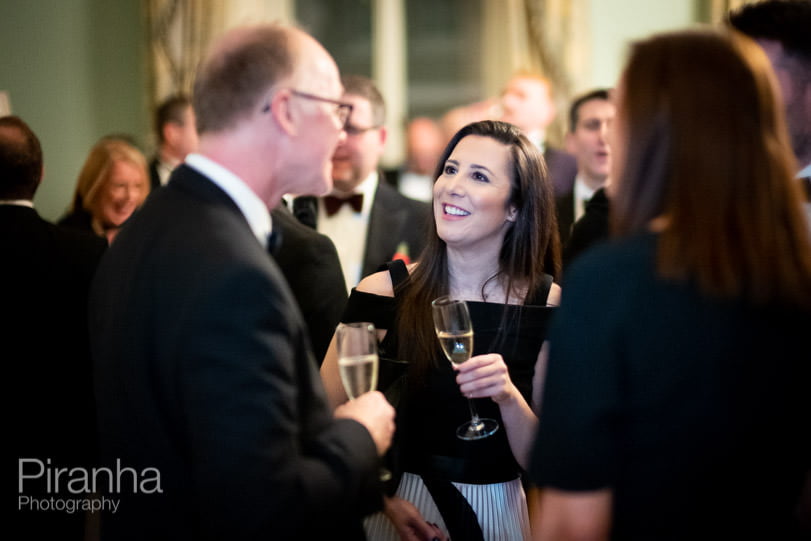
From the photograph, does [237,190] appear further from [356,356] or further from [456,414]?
[456,414]

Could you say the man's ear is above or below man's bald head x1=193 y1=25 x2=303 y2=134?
below

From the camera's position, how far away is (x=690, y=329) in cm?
115

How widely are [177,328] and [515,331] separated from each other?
3.76 ft

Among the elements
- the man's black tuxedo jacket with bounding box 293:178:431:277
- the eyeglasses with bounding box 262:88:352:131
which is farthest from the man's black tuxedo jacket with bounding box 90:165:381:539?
the man's black tuxedo jacket with bounding box 293:178:431:277

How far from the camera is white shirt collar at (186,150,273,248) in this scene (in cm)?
140

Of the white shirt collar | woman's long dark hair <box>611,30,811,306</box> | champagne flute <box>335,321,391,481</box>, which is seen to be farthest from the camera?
champagne flute <box>335,321,391,481</box>

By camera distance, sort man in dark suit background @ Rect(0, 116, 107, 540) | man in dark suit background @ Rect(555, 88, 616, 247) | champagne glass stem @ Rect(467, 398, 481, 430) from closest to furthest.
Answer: champagne glass stem @ Rect(467, 398, 481, 430)
man in dark suit background @ Rect(0, 116, 107, 540)
man in dark suit background @ Rect(555, 88, 616, 247)

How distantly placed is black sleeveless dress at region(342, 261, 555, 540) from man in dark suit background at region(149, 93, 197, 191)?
327cm

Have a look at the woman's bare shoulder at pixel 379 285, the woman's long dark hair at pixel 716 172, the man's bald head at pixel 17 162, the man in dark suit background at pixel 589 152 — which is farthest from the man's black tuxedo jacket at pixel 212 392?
the man in dark suit background at pixel 589 152

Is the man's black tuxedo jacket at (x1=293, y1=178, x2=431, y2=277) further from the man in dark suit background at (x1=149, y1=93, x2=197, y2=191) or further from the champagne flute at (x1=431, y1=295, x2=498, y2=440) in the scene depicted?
the man in dark suit background at (x1=149, y1=93, x2=197, y2=191)

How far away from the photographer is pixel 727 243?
116 centimetres

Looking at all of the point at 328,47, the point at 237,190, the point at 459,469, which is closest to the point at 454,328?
the point at 459,469

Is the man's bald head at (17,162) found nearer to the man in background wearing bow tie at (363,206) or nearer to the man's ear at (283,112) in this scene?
the man in background wearing bow tie at (363,206)

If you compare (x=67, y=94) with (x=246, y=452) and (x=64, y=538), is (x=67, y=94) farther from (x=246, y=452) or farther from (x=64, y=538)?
(x=246, y=452)
